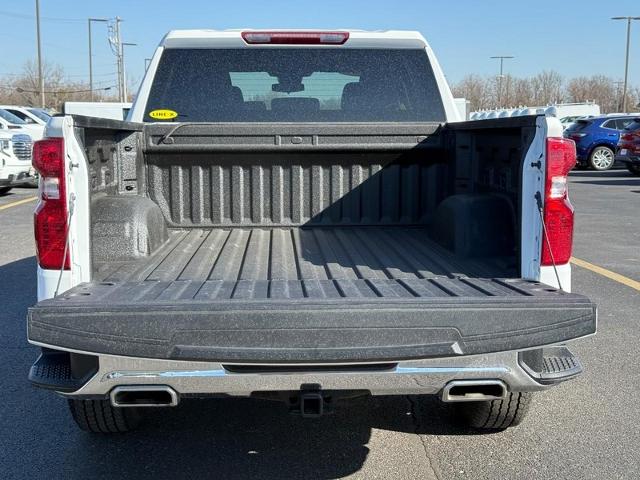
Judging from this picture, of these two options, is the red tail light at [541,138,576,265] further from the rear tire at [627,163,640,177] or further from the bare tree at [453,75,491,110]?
the bare tree at [453,75,491,110]

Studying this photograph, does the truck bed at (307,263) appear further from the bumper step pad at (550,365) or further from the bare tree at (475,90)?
the bare tree at (475,90)

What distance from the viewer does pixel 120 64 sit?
231 feet

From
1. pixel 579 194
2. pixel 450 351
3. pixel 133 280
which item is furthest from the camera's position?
pixel 579 194

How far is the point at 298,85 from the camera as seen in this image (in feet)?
16.8

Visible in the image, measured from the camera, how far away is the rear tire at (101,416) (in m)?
3.74

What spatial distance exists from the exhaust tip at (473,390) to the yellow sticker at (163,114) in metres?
2.72

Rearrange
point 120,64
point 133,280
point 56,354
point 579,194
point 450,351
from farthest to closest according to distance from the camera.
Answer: point 120,64
point 579,194
point 133,280
point 56,354
point 450,351

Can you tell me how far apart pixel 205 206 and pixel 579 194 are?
1442 centimetres

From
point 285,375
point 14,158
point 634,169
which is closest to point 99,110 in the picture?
point 285,375

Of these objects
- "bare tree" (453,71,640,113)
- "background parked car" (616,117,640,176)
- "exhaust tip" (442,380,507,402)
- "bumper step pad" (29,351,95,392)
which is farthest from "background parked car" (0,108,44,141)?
"bare tree" (453,71,640,113)

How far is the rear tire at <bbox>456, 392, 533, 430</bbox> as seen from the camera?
3.85 m

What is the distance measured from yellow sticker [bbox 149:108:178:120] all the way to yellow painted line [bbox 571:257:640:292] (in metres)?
5.02

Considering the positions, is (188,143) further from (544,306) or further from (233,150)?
(544,306)

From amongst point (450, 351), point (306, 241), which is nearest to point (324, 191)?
point (306, 241)
